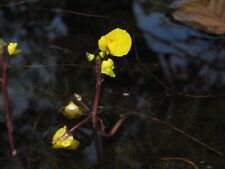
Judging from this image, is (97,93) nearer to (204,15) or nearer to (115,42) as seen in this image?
(115,42)

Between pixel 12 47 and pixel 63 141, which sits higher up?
pixel 12 47

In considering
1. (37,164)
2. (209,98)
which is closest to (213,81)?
(209,98)

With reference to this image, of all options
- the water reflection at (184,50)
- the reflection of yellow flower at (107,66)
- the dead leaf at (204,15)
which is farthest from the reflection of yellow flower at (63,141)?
the dead leaf at (204,15)

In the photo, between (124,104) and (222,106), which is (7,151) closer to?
(124,104)

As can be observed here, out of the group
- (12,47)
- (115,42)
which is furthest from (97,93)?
(12,47)

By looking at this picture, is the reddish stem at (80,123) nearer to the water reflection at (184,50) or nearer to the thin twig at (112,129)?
the thin twig at (112,129)

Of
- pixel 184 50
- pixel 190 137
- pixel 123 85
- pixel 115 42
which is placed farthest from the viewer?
pixel 184 50
